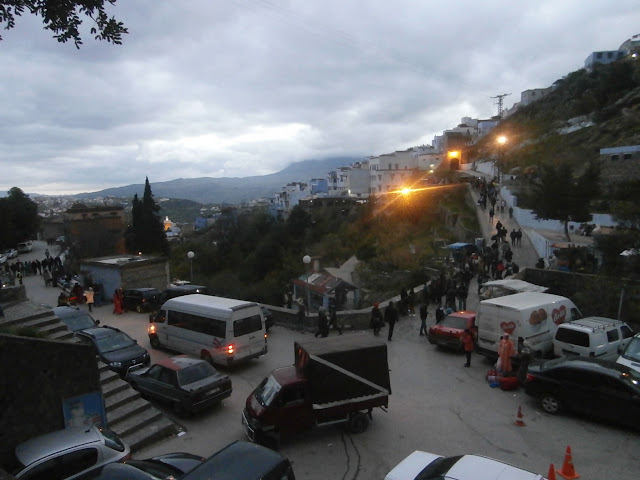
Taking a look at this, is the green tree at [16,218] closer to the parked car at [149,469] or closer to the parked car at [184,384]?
the parked car at [184,384]

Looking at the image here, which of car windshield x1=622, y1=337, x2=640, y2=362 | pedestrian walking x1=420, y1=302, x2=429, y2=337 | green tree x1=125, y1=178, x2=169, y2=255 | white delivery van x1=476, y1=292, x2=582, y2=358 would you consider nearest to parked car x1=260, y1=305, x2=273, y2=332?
pedestrian walking x1=420, y1=302, x2=429, y2=337

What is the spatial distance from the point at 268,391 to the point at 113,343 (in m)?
6.96

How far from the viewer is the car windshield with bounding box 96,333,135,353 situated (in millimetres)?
12953

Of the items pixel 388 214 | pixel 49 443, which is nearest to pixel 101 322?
pixel 49 443

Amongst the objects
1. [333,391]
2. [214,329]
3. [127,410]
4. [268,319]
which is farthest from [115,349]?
[333,391]

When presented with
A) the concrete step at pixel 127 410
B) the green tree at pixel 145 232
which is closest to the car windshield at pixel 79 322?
the concrete step at pixel 127 410

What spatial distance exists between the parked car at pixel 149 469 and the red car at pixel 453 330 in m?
8.87

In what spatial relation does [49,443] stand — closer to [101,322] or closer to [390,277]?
[101,322]

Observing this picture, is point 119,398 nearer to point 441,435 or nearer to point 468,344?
point 441,435

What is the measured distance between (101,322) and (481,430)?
16.9 meters

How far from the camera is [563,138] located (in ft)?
171

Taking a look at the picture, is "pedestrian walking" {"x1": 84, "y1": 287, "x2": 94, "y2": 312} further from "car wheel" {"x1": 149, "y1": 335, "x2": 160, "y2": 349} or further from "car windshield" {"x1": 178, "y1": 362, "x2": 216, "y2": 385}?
"car windshield" {"x1": 178, "y1": 362, "x2": 216, "y2": 385}

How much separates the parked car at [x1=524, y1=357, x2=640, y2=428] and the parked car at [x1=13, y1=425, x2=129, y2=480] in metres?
8.66

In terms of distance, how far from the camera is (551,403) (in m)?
9.59
